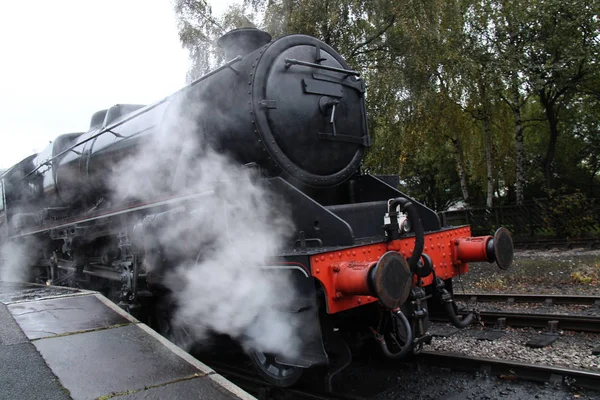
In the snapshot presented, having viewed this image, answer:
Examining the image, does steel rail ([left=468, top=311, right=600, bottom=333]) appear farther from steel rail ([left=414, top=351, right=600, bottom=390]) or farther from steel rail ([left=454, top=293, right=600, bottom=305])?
steel rail ([left=414, top=351, right=600, bottom=390])

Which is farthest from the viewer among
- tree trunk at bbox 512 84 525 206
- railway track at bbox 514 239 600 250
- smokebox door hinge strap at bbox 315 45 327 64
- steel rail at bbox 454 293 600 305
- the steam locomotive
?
tree trunk at bbox 512 84 525 206

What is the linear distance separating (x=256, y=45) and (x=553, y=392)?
4043mm

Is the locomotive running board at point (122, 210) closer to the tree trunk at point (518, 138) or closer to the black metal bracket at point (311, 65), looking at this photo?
the black metal bracket at point (311, 65)

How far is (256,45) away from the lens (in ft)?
15.7

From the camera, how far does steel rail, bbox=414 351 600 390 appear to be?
11.6 feet

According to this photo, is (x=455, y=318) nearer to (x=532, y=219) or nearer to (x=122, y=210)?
(x=122, y=210)

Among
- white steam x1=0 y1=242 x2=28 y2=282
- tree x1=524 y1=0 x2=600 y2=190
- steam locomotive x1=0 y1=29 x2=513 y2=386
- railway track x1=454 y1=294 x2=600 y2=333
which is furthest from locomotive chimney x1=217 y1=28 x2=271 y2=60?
tree x1=524 y1=0 x2=600 y2=190

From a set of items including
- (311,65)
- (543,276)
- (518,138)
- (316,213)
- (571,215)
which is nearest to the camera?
(316,213)

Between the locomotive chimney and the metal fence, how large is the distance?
9.81m

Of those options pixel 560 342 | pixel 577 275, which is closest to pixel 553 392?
pixel 560 342

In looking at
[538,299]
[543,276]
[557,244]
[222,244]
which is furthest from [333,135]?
[557,244]

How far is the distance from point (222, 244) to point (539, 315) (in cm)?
378

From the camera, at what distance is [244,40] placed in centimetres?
475

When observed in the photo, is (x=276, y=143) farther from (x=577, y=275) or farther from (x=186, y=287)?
(x=577, y=275)
